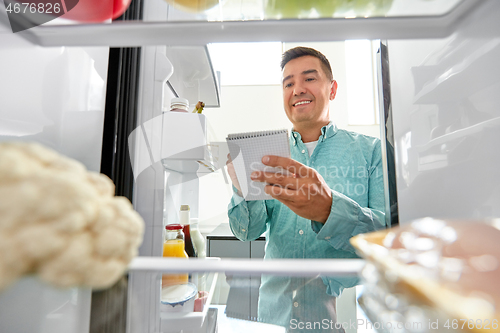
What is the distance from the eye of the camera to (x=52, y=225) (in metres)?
0.16

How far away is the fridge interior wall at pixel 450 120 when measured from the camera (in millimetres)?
372

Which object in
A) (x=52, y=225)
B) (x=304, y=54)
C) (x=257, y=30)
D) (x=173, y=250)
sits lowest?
(x=173, y=250)

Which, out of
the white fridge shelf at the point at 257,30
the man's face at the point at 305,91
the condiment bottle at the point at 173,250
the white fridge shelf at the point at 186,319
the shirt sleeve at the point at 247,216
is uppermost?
the man's face at the point at 305,91

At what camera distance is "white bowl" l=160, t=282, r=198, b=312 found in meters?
0.53

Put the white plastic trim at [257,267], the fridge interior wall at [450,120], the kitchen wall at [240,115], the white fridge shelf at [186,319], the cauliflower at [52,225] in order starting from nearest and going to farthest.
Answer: the cauliflower at [52,225]
the white plastic trim at [257,267]
the fridge interior wall at [450,120]
the white fridge shelf at [186,319]
the kitchen wall at [240,115]

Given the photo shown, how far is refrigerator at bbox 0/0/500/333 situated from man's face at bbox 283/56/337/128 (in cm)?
45

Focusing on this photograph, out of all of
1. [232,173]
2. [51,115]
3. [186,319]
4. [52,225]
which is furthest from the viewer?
[232,173]

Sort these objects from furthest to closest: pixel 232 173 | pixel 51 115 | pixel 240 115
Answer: pixel 240 115, pixel 232 173, pixel 51 115

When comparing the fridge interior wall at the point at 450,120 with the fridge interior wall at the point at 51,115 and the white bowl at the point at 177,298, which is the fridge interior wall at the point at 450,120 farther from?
the fridge interior wall at the point at 51,115

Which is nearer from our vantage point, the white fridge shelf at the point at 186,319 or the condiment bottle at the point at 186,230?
the white fridge shelf at the point at 186,319

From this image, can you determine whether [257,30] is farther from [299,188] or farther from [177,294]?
[177,294]

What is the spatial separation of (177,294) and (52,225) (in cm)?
47

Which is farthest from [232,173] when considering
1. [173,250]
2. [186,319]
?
[186,319]

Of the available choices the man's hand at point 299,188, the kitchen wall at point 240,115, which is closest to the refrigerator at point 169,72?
the man's hand at point 299,188
